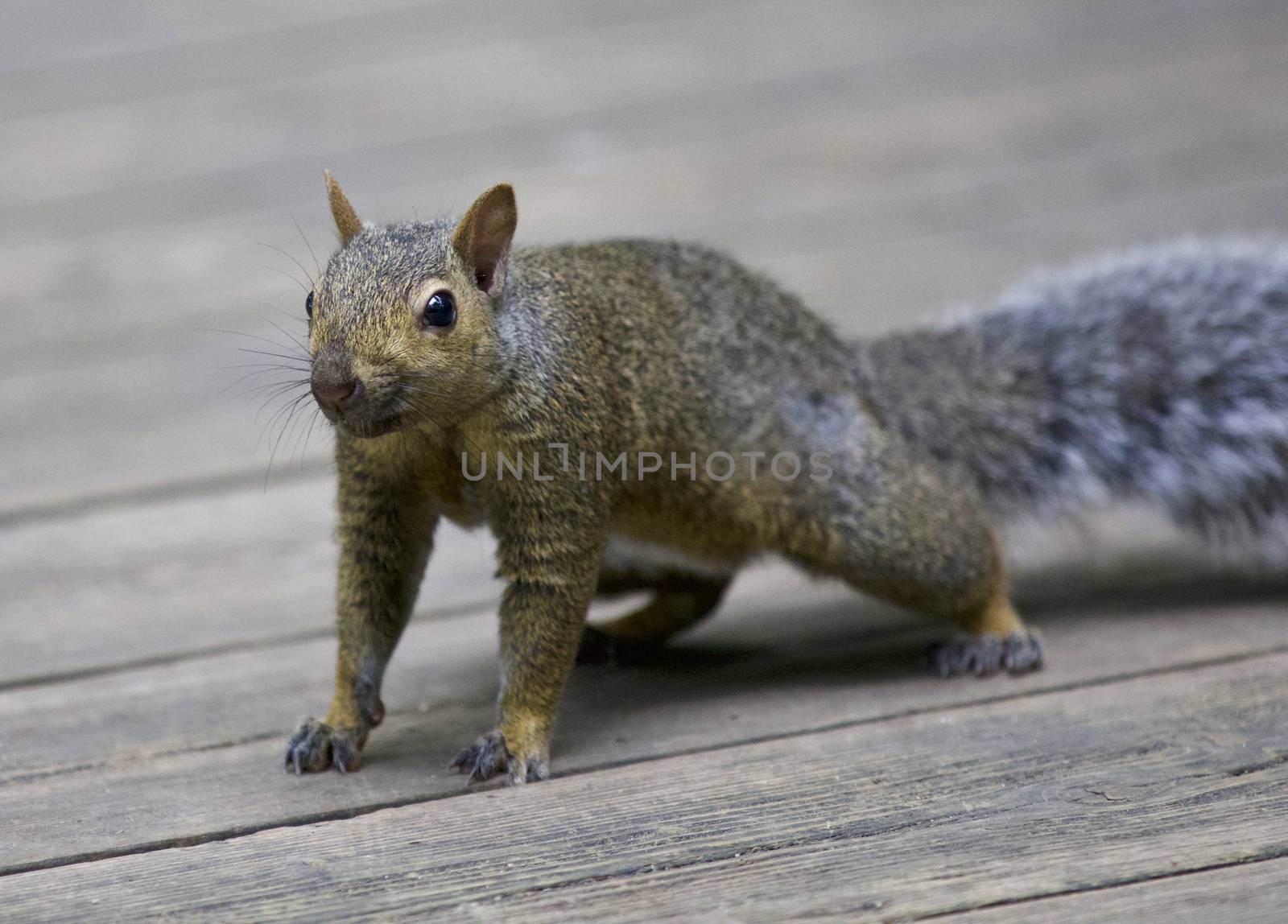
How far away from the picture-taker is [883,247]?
4.27 metres

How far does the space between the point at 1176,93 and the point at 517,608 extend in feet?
11.9

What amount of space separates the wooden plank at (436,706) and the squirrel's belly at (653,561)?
0.59 ft

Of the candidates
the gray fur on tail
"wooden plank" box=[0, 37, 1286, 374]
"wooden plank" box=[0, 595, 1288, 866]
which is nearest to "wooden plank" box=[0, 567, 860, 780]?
"wooden plank" box=[0, 595, 1288, 866]

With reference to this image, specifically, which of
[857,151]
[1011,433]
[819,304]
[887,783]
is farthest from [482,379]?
[857,151]

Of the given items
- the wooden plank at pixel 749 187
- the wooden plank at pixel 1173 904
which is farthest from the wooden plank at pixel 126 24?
the wooden plank at pixel 1173 904

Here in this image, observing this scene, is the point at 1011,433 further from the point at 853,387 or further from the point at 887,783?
the point at 887,783

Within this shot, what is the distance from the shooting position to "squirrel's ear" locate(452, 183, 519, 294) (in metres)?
2.07

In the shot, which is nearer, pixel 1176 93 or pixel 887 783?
pixel 887 783

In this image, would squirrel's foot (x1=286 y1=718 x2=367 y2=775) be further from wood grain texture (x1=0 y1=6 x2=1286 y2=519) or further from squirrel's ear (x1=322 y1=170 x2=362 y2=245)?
wood grain texture (x1=0 y1=6 x2=1286 y2=519)

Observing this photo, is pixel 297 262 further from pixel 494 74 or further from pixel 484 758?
pixel 494 74

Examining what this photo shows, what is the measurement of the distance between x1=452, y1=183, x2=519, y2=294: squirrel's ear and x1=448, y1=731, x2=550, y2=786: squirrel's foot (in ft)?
2.11

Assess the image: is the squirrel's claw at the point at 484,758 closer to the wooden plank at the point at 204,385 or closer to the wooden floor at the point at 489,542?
the wooden floor at the point at 489,542

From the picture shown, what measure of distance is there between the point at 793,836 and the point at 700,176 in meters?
3.17

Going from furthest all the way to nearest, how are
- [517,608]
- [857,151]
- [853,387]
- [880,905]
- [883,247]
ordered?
1. [857,151]
2. [883,247]
3. [853,387]
4. [517,608]
5. [880,905]
